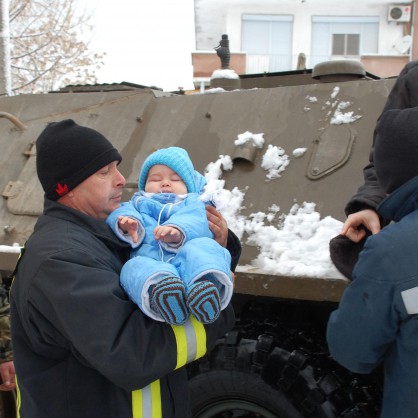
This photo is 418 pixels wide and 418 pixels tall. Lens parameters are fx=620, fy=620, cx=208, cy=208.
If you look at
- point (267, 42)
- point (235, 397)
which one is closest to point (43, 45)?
point (267, 42)

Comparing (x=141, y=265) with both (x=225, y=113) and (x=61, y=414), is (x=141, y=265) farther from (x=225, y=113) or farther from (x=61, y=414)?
(x=225, y=113)

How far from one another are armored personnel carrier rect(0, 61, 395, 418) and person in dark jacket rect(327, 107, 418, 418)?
0.60 metres

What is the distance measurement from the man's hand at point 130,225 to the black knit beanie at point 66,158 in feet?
0.56

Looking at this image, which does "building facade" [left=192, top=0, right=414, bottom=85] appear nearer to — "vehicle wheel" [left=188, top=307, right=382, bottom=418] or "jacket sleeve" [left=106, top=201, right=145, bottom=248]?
"vehicle wheel" [left=188, top=307, right=382, bottom=418]

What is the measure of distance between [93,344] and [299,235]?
1.53 meters

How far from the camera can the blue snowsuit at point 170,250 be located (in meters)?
1.62

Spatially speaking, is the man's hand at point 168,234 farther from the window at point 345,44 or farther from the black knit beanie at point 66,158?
the window at point 345,44

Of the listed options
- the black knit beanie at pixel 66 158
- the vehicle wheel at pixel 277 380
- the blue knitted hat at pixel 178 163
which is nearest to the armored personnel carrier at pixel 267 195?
the vehicle wheel at pixel 277 380

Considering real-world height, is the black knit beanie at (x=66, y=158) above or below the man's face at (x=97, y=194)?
above

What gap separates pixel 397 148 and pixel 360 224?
0.59m

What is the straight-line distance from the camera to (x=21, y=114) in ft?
14.5

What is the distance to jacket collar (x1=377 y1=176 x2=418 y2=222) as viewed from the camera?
1.75 meters

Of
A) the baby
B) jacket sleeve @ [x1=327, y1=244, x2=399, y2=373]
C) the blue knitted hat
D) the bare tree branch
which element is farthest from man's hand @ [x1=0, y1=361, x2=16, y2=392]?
the bare tree branch

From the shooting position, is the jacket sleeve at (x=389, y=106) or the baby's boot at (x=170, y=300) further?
the jacket sleeve at (x=389, y=106)
